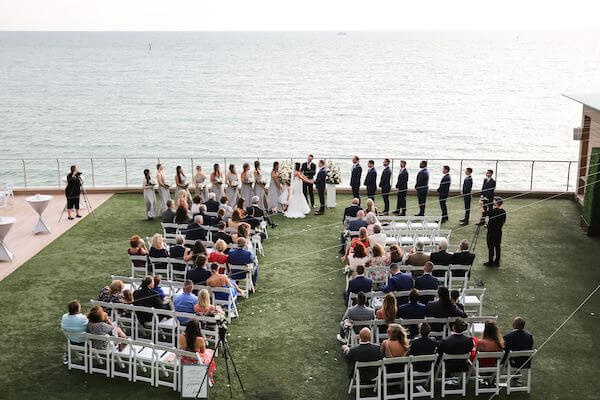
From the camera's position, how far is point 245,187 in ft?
65.2

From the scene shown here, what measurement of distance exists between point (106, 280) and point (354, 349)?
6.98 m

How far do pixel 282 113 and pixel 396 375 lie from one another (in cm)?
6899

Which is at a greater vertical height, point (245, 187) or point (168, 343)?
point (245, 187)

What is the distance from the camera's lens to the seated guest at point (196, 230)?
15156 millimetres

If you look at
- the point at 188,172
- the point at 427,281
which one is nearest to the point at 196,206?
the point at 427,281

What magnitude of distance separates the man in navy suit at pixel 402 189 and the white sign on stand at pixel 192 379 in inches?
408

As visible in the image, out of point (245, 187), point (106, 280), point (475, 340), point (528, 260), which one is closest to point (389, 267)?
point (475, 340)

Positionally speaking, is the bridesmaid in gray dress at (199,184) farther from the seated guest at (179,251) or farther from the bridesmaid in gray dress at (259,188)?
the seated guest at (179,251)

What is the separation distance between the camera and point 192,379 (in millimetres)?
9883

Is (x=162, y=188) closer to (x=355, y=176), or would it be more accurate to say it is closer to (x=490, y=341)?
(x=355, y=176)

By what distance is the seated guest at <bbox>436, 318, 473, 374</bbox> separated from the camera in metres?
10.0

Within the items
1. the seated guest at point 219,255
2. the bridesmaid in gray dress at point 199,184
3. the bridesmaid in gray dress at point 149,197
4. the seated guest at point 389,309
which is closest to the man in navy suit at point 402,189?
the bridesmaid in gray dress at point 199,184

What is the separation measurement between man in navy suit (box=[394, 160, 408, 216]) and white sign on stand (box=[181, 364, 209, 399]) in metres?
10.4

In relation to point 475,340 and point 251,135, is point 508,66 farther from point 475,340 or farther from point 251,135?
point 475,340
